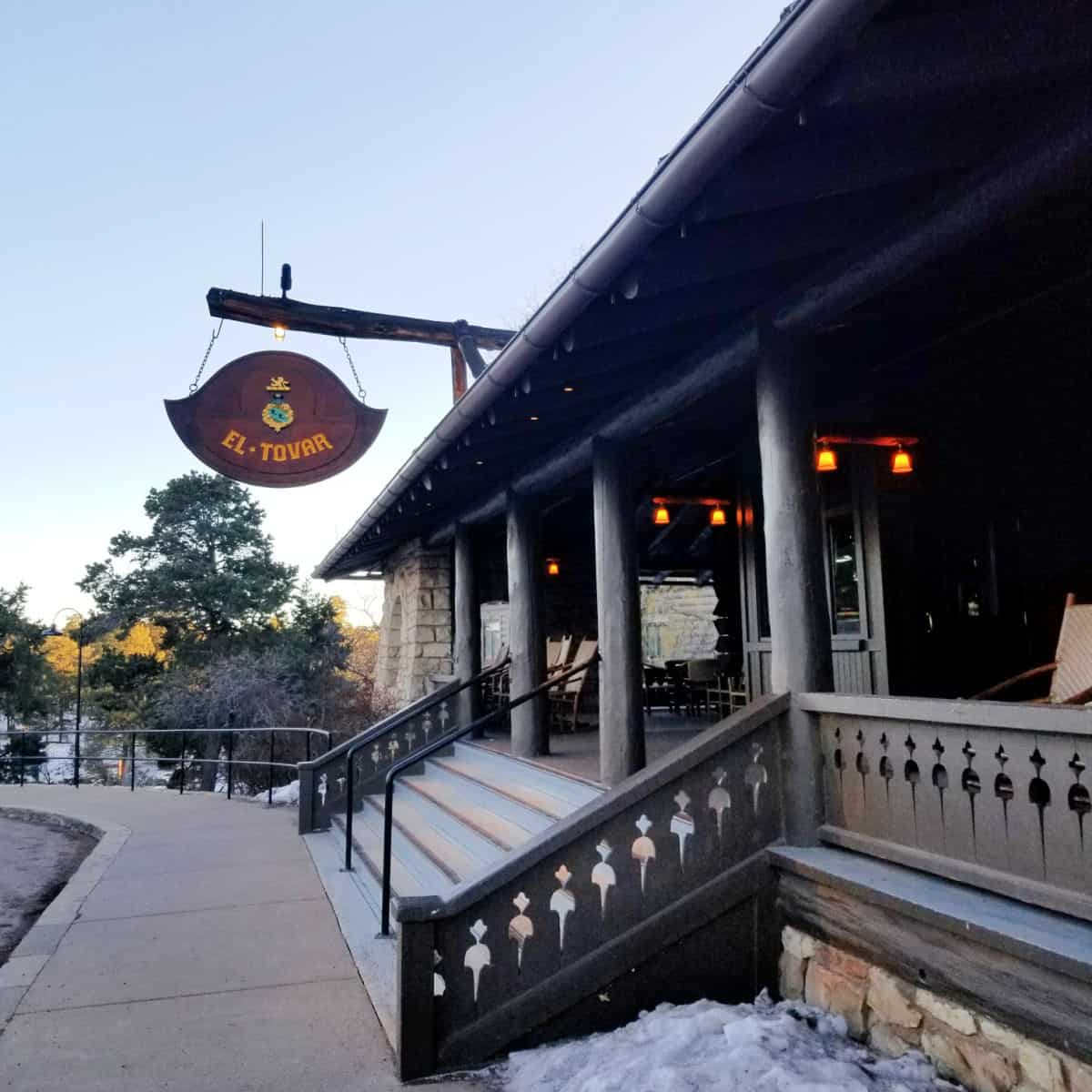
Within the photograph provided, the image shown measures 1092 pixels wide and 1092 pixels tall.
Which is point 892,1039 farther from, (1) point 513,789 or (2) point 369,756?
(2) point 369,756

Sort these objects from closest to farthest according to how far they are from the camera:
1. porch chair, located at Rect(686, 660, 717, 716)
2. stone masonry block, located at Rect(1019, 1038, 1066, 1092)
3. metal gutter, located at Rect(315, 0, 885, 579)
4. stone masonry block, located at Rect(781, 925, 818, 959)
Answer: metal gutter, located at Rect(315, 0, 885, 579), stone masonry block, located at Rect(1019, 1038, 1066, 1092), stone masonry block, located at Rect(781, 925, 818, 959), porch chair, located at Rect(686, 660, 717, 716)

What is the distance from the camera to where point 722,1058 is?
278 cm

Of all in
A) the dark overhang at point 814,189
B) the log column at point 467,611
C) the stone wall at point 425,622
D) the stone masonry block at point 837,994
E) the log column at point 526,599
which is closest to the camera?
the dark overhang at point 814,189

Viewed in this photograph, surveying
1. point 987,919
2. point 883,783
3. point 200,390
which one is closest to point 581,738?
point 200,390

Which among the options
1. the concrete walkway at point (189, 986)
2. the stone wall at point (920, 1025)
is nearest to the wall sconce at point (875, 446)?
the stone wall at point (920, 1025)

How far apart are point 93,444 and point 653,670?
18916mm

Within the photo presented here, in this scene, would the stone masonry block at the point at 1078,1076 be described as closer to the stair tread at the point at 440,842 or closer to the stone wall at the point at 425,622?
the stair tread at the point at 440,842

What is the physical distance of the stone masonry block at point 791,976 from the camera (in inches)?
133

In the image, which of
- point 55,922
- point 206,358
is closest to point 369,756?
point 55,922

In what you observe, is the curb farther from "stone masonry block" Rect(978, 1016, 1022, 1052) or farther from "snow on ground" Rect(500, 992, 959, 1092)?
"stone masonry block" Rect(978, 1016, 1022, 1052)

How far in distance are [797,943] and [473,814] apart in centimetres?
282

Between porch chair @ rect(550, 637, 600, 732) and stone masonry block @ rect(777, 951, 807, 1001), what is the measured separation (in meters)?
5.04

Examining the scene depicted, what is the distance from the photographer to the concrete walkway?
10.3 feet

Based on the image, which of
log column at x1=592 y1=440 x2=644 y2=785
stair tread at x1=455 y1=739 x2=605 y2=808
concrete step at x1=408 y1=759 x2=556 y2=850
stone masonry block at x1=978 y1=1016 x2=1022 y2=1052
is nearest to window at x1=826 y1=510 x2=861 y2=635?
log column at x1=592 y1=440 x2=644 y2=785
